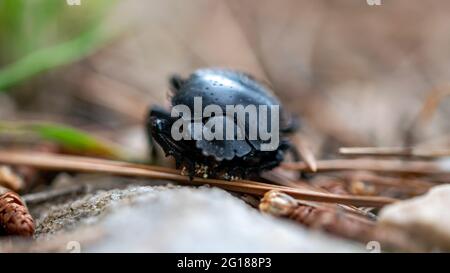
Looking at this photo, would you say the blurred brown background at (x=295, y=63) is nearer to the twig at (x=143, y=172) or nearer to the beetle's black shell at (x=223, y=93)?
the twig at (x=143, y=172)

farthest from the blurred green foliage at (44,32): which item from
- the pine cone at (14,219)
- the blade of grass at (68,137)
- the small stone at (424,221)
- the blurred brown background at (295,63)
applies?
the small stone at (424,221)

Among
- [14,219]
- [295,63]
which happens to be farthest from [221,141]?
[295,63]

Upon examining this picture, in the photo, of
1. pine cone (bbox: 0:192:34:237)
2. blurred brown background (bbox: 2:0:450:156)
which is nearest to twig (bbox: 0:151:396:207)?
pine cone (bbox: 0:192:34:237)

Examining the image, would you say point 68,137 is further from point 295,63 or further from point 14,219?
point 295,63
